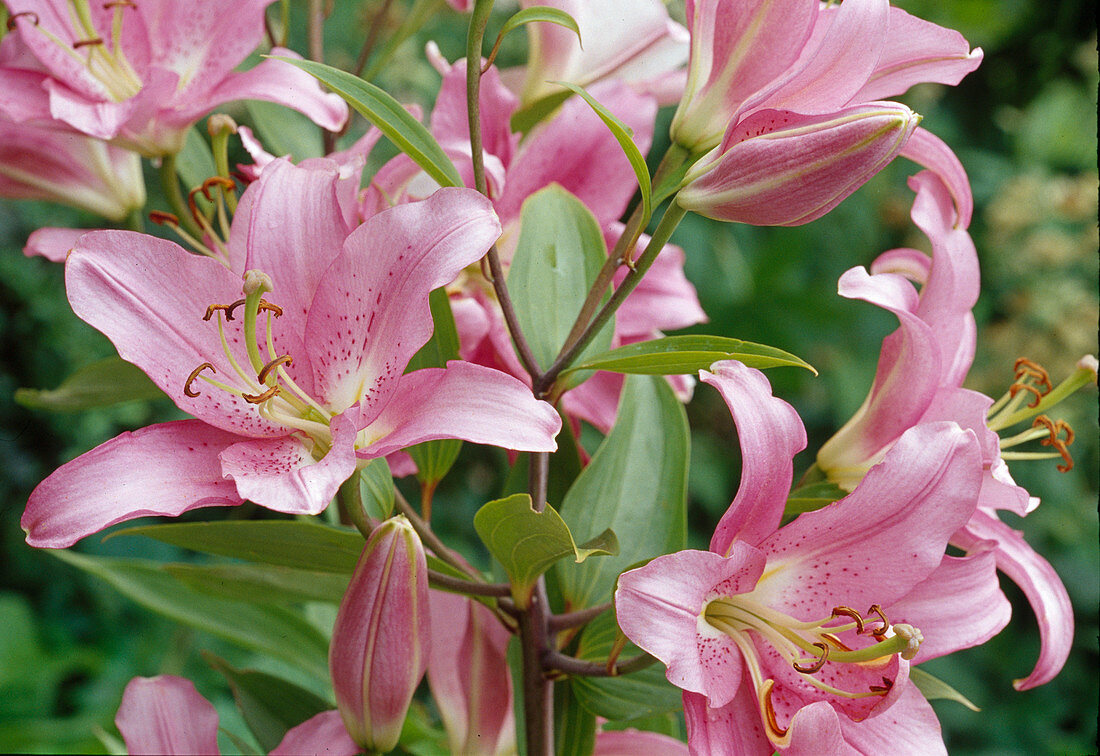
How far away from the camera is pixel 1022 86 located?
151cm

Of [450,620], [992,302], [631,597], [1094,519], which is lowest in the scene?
[1094,519]

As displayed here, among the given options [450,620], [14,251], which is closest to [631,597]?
[450,620]

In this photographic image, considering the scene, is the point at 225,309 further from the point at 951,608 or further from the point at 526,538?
the point at 951,608

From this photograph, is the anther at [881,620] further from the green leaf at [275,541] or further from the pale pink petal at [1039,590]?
the green leaf at [275,541]

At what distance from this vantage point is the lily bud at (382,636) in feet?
1.00

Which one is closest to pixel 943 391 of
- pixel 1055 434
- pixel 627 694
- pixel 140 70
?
pixel 1055 434

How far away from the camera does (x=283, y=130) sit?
58 cm

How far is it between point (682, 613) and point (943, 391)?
0.15m

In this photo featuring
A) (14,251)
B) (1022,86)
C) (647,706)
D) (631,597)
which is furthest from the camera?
(1022,86)

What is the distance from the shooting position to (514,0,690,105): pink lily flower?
47cm

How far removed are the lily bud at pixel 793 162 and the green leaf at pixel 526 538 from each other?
0.11 metres

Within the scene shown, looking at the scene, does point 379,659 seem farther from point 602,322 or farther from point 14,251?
point 14,251

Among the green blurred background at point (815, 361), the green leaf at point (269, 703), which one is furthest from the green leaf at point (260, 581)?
the green blurred background at point (815, 361)

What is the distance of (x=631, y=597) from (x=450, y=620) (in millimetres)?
182
